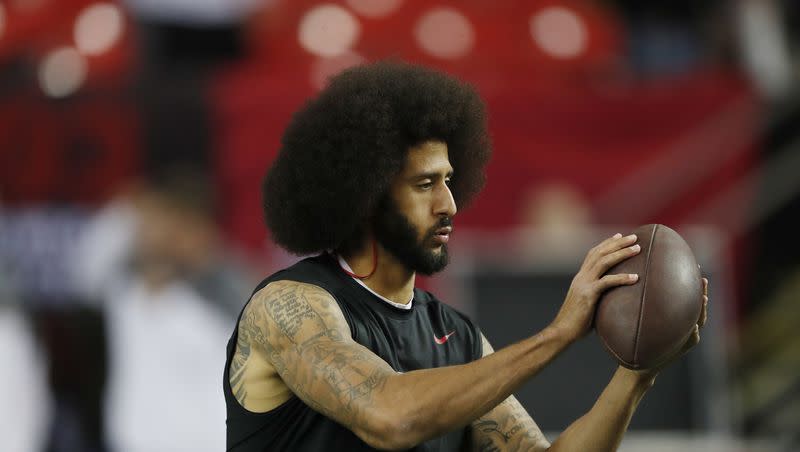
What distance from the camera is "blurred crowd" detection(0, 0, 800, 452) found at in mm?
8523

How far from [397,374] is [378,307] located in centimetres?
52

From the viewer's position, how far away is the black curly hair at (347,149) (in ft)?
12.5

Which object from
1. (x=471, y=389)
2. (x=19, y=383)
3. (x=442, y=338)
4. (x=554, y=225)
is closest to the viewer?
(x=471, y=389)

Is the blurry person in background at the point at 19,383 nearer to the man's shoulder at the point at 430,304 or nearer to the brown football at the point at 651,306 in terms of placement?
the man's shoulder at the point at 430,304

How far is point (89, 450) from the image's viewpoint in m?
8.31

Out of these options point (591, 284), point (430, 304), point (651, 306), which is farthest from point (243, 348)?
point (651, 306)

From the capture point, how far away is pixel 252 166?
9.23 meters

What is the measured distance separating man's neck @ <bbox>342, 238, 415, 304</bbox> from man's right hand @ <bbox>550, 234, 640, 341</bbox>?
2.27 ft

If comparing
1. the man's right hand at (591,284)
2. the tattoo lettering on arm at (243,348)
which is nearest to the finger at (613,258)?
the man's right hand at (591,284)

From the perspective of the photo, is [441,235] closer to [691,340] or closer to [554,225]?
[691,340]

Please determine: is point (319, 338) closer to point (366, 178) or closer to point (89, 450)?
point (366, 178)

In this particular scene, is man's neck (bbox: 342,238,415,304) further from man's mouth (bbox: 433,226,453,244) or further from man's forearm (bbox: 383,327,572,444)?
man's forearm (bbox: 383,327,572,444)

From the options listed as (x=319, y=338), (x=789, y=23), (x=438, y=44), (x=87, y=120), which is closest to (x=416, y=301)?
(x=319, y=338)

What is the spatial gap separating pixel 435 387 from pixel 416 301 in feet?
2.72
